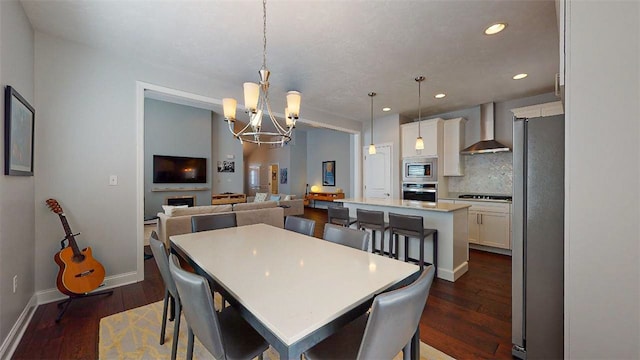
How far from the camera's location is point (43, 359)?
167 cm

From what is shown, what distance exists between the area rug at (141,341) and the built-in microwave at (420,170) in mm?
3738

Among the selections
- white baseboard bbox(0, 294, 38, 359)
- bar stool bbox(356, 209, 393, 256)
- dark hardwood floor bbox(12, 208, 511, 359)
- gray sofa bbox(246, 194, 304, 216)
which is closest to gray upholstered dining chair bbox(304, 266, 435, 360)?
dark hardwood floor bbox(12, 208, 511, 359)

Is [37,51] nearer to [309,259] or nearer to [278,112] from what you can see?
[278,112]

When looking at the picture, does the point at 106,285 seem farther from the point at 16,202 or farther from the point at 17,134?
the point at 17,134

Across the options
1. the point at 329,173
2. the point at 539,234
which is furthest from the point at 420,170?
the point at 329,173

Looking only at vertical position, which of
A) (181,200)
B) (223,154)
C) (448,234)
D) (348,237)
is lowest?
(448,234)

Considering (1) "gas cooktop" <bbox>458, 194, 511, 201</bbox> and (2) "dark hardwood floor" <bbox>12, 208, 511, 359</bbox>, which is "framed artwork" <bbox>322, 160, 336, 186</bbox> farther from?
(2) "dark hardwood floor" <bbox>12, 208, 511, 359</bbox>

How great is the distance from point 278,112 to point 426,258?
3311mm

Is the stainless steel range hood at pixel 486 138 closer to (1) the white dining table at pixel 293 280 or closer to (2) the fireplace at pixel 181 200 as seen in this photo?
(1) the white dining table at pixel 293 280

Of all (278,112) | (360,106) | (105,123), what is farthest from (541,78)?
(105,123)

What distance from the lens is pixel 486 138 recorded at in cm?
466

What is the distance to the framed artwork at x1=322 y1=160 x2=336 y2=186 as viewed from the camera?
873cm

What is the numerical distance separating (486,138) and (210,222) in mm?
4904

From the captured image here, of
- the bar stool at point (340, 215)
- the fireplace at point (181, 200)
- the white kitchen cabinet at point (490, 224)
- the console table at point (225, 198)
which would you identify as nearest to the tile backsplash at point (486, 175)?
the white kitchen cabinet at point (490, 224)
